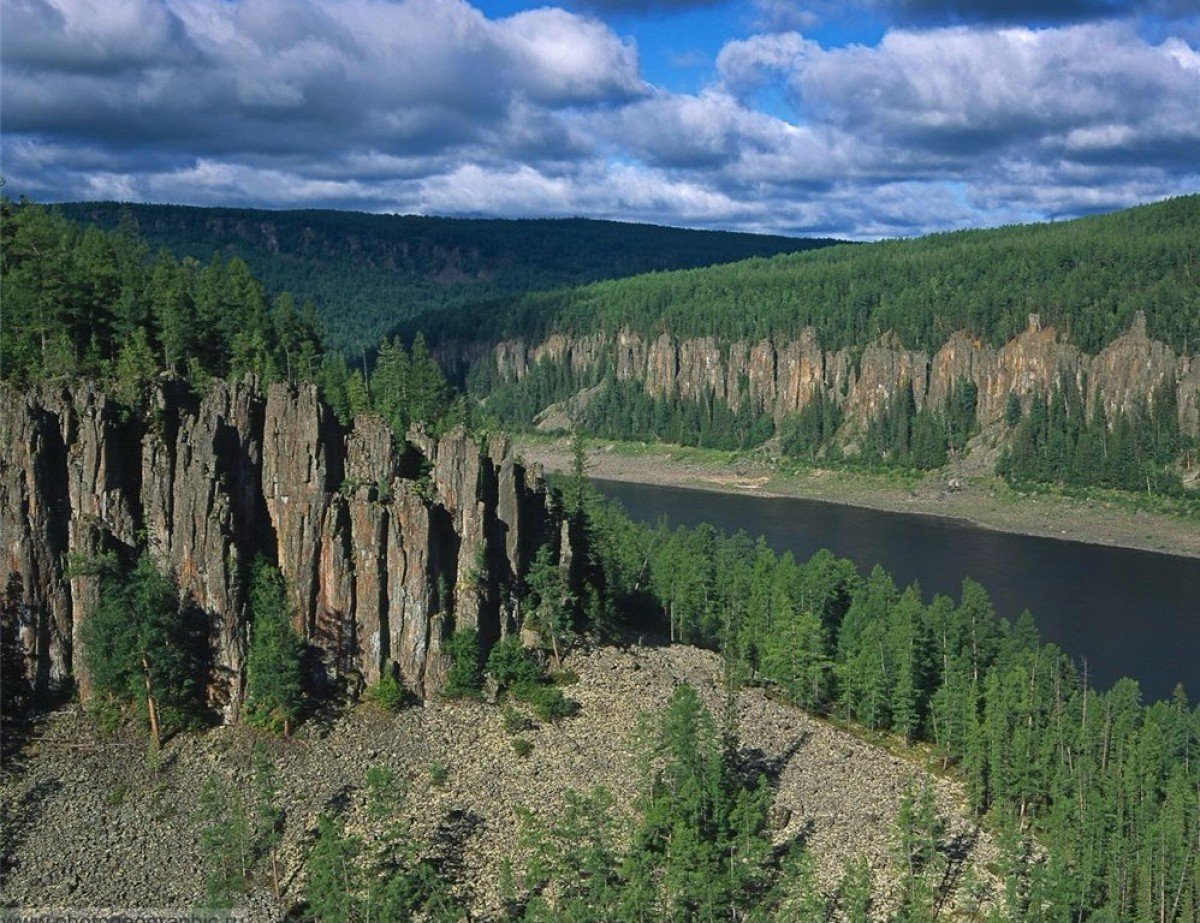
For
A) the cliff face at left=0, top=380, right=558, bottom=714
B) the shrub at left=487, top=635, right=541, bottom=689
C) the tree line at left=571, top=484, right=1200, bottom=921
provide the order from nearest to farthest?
the tree line at left=571, top=484, right=1200, bottom=921 → the cliff face at left=0, top=380, right=558, bottom=714 → the shrub at left=487, top=635, right=541, bottom=689

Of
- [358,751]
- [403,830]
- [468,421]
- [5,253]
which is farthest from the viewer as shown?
[468,421]

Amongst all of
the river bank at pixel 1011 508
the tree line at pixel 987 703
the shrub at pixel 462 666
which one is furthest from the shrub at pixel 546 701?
the river bank at pixel 1011 508

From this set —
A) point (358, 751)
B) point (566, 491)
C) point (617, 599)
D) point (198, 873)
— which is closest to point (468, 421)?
point (566, 491)

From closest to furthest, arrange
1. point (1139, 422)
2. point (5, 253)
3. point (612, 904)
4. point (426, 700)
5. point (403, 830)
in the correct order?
point (612, 904)
point (403, 830)
point (426, 700)
point (5, 253)
point (1139, 422)

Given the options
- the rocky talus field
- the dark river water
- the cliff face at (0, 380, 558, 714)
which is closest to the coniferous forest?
the rocky talus field

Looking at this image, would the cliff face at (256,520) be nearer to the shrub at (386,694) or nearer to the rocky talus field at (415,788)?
the shrub at (386,694)

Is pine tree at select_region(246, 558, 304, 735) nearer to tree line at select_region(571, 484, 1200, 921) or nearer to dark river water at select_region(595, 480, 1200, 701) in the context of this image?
tree line at select_region(571, 484, 1200, 921)

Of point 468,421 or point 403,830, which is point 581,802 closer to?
point 403,830
